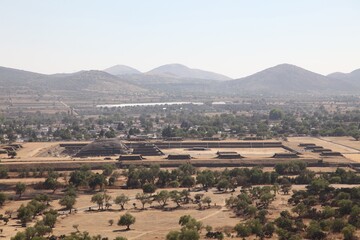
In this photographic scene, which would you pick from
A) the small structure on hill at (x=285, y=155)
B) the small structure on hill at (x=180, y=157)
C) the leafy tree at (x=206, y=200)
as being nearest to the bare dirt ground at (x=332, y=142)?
the small structure on hill at (x=285, y=155)

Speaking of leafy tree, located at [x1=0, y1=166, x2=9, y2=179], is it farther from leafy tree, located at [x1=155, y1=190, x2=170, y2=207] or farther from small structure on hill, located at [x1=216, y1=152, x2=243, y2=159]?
small structure on hill, located at [x1=216, y1=152, x2=243, y2=159]

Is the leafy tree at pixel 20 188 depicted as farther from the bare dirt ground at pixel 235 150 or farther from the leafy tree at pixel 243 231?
the bare dirt ground at pixel 235 150

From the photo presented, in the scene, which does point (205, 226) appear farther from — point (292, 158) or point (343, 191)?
point (292, 158)

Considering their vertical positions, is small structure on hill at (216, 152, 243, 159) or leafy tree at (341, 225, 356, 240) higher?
leafy tree at (341, 225, 356, 240)

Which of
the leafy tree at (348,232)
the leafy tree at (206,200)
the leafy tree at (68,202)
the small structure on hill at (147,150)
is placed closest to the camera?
the leafy tree at (348,232)

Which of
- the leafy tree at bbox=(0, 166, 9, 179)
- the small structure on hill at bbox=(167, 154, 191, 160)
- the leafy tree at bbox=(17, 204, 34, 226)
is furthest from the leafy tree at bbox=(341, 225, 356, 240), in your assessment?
the leafy tree at bbox=(0, 166, 9, 179)

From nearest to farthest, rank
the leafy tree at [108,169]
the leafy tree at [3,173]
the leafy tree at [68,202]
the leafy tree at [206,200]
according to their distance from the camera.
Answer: the leafy tree at [68,202] → the leafy tree at [206,200] → the leafy tree at [3,173] → the leafy tree at [108,169]

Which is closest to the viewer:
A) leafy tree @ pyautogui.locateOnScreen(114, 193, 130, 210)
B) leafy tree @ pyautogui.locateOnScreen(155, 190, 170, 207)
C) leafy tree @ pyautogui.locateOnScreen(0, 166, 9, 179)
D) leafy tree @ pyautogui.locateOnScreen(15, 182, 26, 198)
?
leafy tree @ pyautogui.locateOnScreen(114, 193, 130, 210)

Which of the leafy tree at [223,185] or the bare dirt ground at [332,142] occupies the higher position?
the leafy tree at [223,185]

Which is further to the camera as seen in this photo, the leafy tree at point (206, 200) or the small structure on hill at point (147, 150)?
the small structure on hill at point (147, 150)

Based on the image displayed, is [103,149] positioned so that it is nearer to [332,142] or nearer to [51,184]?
[51,184]
